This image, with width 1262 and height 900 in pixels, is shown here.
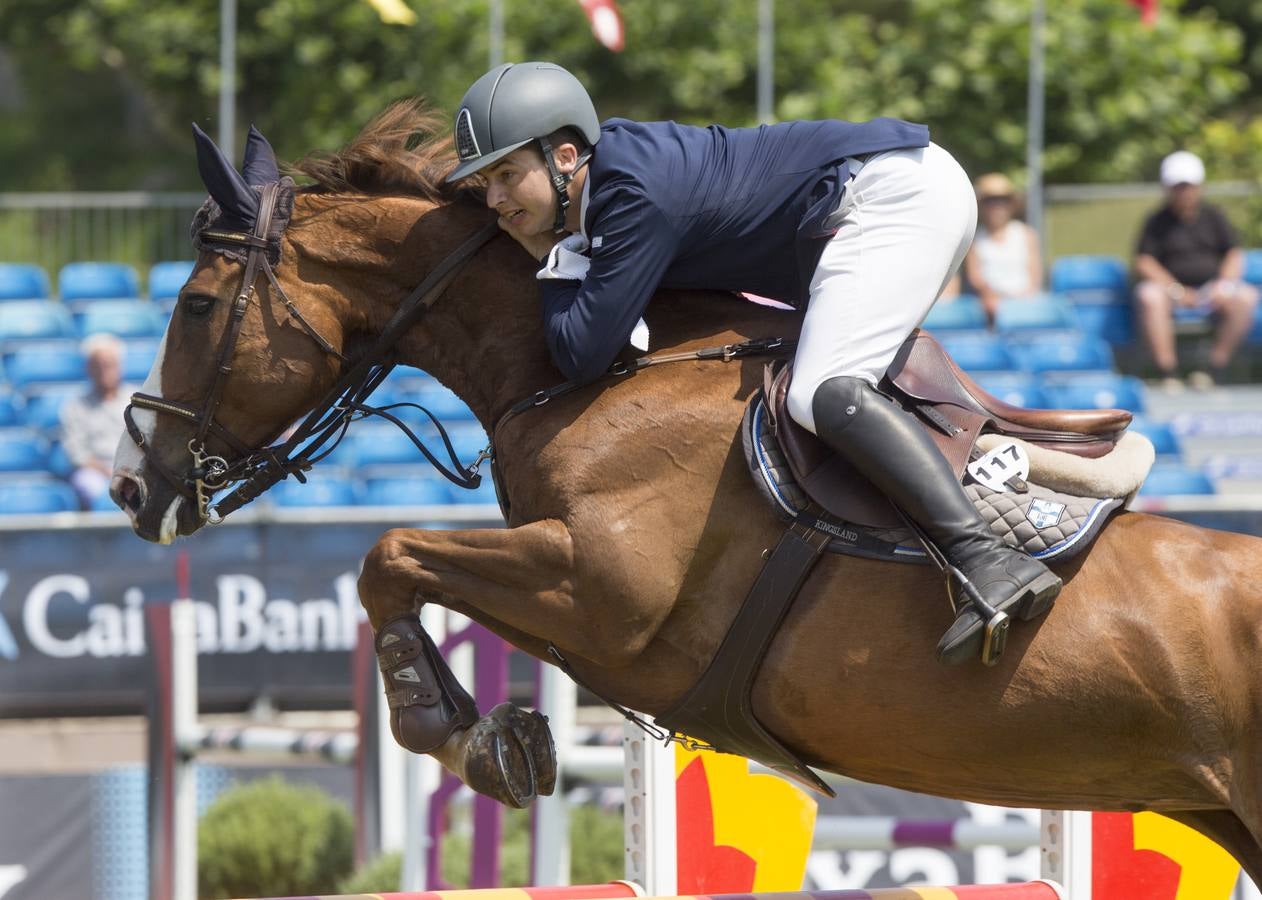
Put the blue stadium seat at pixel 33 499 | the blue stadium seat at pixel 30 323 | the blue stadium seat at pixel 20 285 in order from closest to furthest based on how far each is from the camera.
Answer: the blue stadium seat at pixel 33 499 → the blue stadium seat at pixel 30 323 → the blue stadium seat at pixel 20 285

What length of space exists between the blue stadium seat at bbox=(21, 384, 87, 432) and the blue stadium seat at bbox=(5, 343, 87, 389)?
0.19 metres

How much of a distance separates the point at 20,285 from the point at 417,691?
987 centimetres

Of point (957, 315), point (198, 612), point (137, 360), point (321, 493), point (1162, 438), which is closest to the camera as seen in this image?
point (198, 612)

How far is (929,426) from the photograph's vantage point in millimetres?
3650

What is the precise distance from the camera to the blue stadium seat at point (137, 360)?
1110 centimetres

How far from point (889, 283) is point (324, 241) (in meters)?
1.32

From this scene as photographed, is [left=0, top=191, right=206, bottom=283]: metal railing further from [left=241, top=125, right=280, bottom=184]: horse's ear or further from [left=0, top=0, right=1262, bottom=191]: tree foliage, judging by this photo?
[left=241, top=125, right=280, bottom=184]: horse's ear

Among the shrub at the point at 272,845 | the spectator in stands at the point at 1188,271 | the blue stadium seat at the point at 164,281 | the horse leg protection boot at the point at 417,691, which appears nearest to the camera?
the horse leg protection boot at the point at 417,691

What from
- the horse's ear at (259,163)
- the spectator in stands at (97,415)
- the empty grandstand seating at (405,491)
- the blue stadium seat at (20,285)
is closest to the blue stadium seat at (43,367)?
the blue stadium seat at (20,285)

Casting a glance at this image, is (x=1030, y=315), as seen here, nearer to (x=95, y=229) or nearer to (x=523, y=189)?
(x=95, y=229)

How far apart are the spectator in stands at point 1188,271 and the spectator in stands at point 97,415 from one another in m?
6.69

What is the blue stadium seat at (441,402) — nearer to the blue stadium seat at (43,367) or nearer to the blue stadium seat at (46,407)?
the blue stadium seat at (46,407)

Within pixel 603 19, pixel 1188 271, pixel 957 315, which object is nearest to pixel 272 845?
pixel 603 19

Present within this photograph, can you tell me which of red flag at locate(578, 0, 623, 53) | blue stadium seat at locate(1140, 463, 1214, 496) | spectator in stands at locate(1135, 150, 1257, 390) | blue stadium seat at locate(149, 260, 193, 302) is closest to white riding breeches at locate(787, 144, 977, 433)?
blue stadium seat at locate(1140, 463, 1214, 496)
